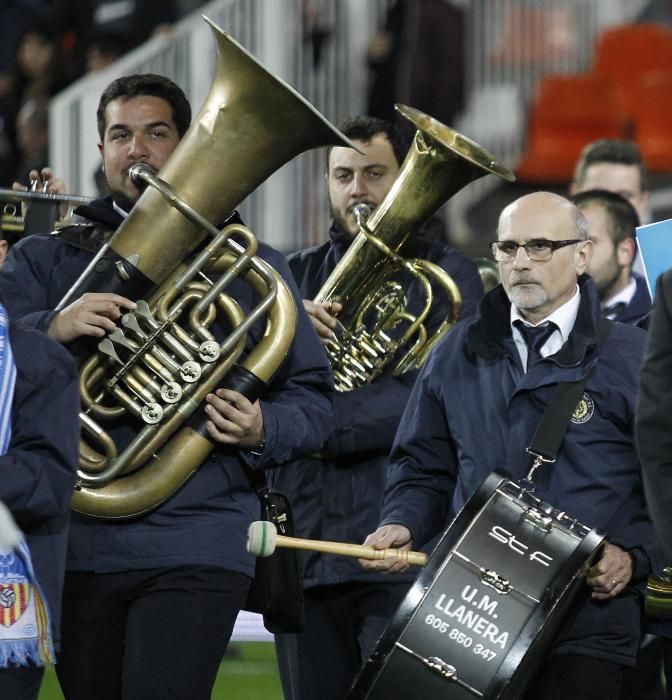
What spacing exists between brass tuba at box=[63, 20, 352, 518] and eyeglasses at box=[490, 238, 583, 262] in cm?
52

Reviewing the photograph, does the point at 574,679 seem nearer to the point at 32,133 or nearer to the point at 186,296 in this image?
the point at 186,296

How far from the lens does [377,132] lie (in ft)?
19.1

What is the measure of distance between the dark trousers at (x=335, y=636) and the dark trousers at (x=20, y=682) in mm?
1547

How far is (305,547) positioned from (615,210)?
2568 millimetres

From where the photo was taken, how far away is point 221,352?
4.53 meters

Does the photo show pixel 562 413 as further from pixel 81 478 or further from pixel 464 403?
pixel 81 478

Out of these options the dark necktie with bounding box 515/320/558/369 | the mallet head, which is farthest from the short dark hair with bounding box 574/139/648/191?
the mallet head

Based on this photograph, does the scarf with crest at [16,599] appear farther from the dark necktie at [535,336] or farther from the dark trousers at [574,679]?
the dark necktie at [535,336]

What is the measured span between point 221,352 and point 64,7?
745 cm

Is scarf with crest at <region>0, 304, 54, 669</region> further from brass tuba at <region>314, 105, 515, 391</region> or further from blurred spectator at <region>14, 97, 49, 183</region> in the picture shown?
blurred spectator at <region>14, 97, 49, 183</region>

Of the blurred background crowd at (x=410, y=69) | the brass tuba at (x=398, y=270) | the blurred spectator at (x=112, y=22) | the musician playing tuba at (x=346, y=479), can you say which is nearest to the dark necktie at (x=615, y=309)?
the musician playing tuba at (x=346, y=479)

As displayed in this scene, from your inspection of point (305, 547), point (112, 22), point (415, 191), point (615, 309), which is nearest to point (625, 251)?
point (615, 309)

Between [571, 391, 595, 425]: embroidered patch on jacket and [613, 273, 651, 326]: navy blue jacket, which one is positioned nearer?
[571, 391, 595, 425]: embroidered patch on jacket

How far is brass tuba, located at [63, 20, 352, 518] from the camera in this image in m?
4.52
